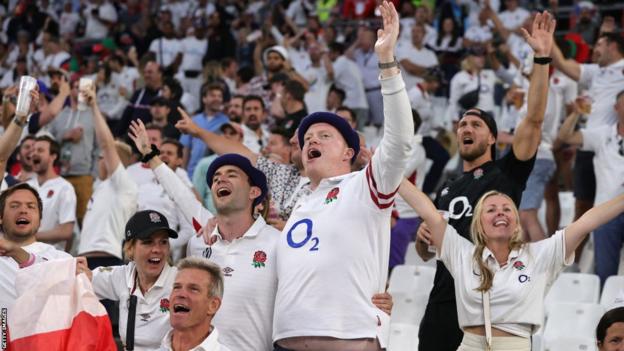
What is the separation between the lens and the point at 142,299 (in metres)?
6.20

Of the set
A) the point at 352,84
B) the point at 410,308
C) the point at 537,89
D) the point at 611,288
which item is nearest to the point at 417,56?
the point at 352,84

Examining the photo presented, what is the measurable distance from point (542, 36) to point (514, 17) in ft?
→ 29.5

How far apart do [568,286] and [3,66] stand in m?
13.3

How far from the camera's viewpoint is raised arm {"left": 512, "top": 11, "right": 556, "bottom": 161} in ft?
20.9

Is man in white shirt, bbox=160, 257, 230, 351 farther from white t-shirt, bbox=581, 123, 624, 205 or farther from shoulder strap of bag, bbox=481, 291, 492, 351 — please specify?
white t-shirt, bbox=581, 123, 624, 205

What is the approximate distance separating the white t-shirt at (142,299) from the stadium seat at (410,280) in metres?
2.97

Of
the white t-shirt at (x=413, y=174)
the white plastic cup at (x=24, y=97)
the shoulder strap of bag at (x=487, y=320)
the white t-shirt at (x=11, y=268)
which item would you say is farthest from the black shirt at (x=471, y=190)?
the white t-shirt at (x=413, y=174)

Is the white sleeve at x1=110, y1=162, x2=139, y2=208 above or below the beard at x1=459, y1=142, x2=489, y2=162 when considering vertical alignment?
below

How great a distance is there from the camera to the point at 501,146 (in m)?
11.1

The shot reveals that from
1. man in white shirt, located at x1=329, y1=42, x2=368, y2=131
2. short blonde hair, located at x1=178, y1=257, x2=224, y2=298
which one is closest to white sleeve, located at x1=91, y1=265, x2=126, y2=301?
short blonde hair, located at x1=178, y1=257, x2=224, y2=298

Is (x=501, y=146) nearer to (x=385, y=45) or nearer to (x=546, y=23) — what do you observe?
(x=546, y=23)

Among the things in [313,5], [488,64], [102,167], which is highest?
[313,5]

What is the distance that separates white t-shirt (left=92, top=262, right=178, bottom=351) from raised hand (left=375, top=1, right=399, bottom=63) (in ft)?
5.87

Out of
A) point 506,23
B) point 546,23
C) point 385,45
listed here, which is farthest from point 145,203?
point 506,23
